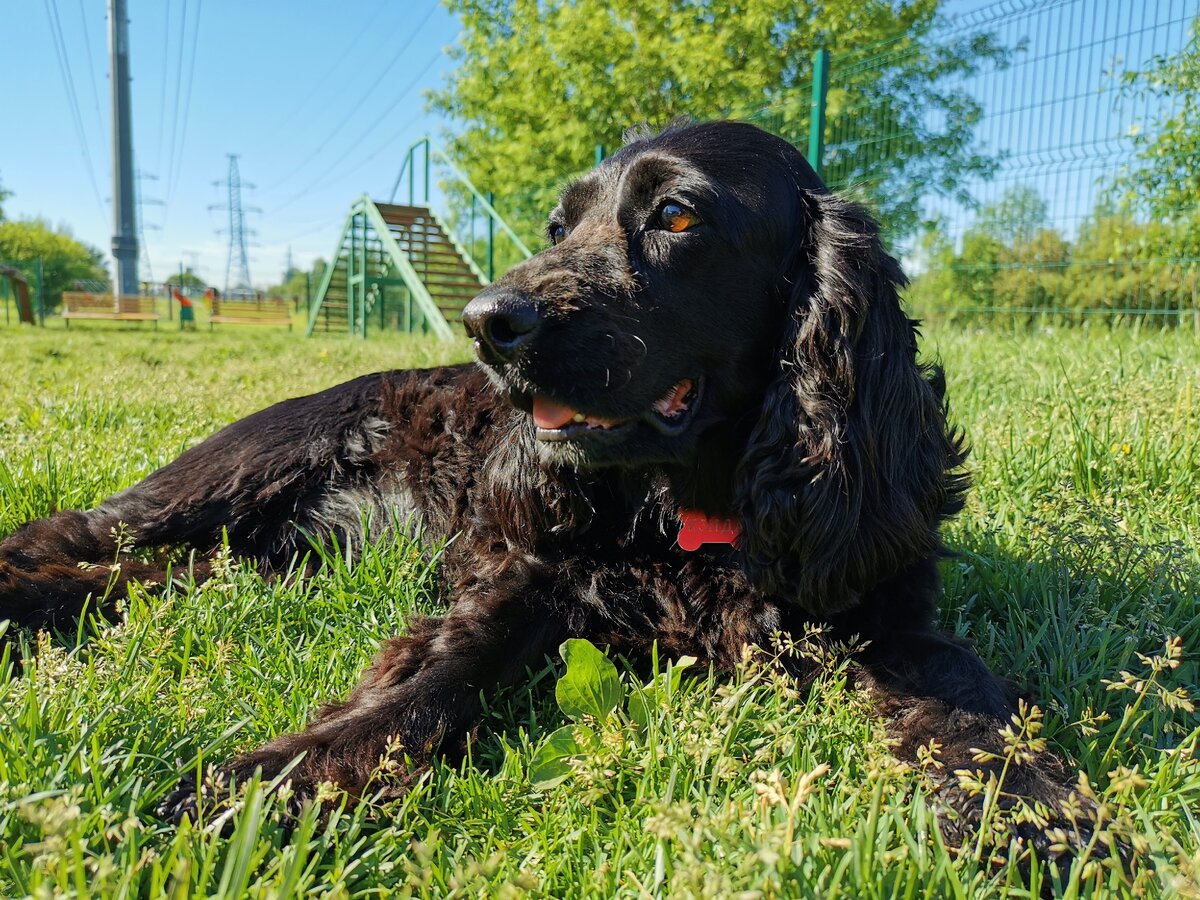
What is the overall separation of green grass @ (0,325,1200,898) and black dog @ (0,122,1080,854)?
15 cm

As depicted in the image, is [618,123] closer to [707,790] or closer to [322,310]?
[322,310]

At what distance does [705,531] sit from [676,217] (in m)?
0.76

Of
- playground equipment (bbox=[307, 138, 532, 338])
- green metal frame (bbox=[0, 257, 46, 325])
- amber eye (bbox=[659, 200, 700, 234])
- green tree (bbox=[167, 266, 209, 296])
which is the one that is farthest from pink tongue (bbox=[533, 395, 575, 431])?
green tree (bbox=[167, 266, 209, 296])

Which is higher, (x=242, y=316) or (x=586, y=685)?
(x=242, y=316)

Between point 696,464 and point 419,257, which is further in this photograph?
point 419,257

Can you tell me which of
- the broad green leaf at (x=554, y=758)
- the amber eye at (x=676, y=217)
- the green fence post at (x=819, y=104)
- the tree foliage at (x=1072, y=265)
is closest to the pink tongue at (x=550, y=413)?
the amber eye at (x=676, y=217)

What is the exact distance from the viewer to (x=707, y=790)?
141 centimetres

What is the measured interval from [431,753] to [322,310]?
Result: 2086cm

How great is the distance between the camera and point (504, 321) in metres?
1.65

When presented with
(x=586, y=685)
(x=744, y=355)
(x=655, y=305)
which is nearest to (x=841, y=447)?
(x=744, y=355)

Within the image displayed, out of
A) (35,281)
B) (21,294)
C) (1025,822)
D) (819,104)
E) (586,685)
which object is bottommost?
(1025,822)

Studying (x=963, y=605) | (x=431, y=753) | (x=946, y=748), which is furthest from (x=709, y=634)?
(x=963, y=605)

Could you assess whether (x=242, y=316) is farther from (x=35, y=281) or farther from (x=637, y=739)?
(x=637, y=739)

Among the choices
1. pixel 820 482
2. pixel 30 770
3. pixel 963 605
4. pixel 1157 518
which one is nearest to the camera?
pixel 30 770
